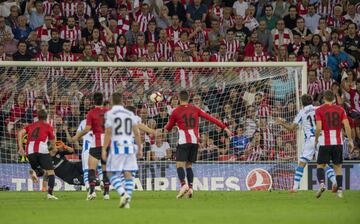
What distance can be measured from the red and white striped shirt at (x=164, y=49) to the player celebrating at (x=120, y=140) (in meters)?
10.1

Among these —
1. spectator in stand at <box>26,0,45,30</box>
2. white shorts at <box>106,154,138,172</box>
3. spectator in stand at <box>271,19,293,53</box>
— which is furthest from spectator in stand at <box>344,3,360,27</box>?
white shorts at <box>106,154,138,172</box>

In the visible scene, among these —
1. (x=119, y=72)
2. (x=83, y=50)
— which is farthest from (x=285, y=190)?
(x=83, y=50)

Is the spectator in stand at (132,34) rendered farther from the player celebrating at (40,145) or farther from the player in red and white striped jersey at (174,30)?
the player celebrating at (40,145)

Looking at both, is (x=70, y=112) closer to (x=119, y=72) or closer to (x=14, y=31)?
(x=119, y=72)

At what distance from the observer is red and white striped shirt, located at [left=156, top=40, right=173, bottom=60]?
88.8ft

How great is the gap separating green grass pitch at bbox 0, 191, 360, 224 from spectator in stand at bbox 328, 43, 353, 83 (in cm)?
624

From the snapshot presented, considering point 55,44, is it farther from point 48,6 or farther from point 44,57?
point 48,6

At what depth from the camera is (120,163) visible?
17000mm

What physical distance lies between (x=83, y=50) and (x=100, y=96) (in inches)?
285

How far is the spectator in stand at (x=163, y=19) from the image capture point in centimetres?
2800

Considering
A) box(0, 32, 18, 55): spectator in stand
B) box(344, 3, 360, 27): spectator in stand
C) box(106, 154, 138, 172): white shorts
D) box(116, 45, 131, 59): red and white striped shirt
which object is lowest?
box(106, 154, 138, 172): white shorts

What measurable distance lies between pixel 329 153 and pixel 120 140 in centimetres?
484

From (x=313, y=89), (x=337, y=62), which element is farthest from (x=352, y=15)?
(x=313, y=89)

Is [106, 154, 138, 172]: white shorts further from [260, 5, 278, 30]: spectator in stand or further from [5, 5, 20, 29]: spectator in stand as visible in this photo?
[260, 5, 278, 30]: spectator in stand
